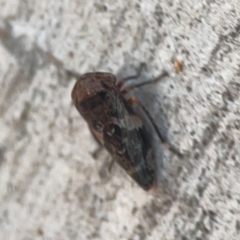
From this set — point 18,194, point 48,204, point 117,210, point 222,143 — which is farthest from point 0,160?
point 222,143

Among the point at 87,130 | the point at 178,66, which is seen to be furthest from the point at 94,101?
the point at 178,66

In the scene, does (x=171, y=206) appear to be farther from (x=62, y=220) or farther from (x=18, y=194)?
(x=18, y=194)

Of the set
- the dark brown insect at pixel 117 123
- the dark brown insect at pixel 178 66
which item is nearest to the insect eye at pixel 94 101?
the dark brown insect at pixel 117 123

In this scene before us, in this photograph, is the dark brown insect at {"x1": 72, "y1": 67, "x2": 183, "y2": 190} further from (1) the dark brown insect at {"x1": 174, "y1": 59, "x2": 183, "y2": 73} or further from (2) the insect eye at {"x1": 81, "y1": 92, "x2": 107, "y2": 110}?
(1) the dark brown insect at {"x1": 174, "y1": 59, "x2": 183, "y2": 73}

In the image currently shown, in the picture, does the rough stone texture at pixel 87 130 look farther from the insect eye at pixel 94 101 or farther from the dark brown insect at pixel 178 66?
the insect eye at pixel 94 101

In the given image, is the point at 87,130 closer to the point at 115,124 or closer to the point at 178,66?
the point at 115,124

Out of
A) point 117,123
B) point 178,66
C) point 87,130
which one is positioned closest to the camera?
point 178,66

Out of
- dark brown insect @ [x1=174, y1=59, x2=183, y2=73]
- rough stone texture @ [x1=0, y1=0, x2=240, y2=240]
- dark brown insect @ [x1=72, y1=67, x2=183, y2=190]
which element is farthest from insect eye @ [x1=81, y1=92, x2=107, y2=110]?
dark brown insect @ [x1=174, y1=59, x2=183, y2=73]

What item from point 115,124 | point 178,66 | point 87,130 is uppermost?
point 178,66
